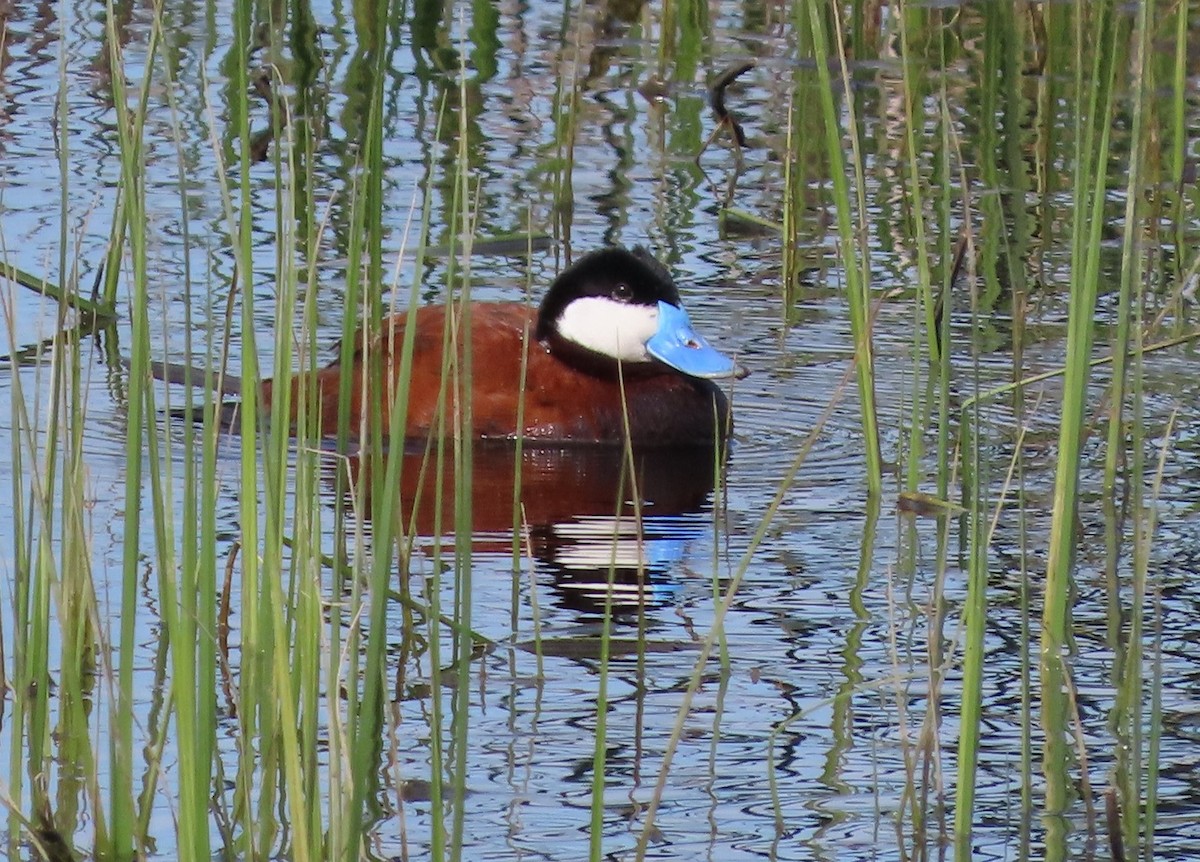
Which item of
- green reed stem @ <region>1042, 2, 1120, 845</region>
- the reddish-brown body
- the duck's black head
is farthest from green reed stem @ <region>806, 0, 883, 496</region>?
the duck's black head

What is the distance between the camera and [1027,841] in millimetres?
2807

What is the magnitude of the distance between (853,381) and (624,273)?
2.05 ft

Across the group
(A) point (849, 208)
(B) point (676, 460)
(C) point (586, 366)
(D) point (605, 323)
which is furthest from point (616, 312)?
(A) point (849, 208)

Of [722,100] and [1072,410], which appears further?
[722,100]

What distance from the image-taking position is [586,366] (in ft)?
19.5

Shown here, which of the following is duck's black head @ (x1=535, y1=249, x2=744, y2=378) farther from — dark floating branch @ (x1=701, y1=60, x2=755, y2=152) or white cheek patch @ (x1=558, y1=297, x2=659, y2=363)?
dark floating branch @ (x1=701, y1=60, x2=755, y2=152)

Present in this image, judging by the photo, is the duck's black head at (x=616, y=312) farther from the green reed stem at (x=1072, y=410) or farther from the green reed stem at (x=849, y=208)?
the green reed stem at (x=1072, y=410)

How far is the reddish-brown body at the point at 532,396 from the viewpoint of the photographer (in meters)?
5.63

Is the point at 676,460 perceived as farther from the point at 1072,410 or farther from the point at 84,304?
the point at 1072,410

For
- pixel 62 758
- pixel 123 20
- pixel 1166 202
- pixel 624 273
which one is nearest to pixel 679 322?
pixel 624 273

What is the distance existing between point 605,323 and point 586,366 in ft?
0.51

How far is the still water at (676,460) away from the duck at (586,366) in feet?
0.48

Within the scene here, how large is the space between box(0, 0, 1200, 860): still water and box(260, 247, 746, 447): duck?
147 mm

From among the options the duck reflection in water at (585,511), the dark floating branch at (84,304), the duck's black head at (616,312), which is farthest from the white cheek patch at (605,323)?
the dark floating branch at (84,304)
